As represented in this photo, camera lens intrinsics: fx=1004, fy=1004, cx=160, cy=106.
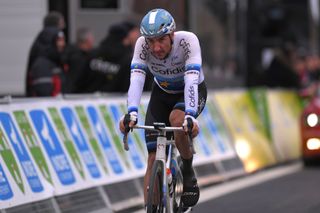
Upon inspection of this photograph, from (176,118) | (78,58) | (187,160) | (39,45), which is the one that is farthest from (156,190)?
(78,58)

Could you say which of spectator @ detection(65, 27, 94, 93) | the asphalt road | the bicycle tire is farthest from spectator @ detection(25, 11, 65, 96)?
the bicycle tire

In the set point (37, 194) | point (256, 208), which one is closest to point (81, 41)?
point (256, 208)

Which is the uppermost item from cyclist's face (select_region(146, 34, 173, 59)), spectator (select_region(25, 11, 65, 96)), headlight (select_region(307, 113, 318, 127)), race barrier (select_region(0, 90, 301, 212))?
cyclist's face (select_region(146, 34, 173, 59))

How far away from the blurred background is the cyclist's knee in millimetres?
6146

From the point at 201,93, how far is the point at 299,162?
31.7ft

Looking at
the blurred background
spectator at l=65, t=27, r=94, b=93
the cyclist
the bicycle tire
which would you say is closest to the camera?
the bicycle tire

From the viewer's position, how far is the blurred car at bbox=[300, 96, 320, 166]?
53.3ft

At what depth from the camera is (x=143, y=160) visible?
12250 mm

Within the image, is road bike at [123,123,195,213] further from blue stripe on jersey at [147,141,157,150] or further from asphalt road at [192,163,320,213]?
asphalt road at [192,163,320,213]

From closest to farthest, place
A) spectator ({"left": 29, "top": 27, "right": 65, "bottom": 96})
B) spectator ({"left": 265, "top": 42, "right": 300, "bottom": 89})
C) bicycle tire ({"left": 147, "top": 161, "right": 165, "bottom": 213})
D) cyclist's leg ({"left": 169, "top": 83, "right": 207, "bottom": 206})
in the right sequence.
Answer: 1. bicycle tire ({"left": 147, "top": 161, "right": 165, "bottom": 213})
2. cyclist's leg ({"left": 169, "top": 83, "right": 207, "bottom": 206})
3. spectator ({"left": 29, "top": 27, "right": 65, "bottom": 96})
4. spectator ({"left": 265, "top": 42, "right": 300, "bottom": 89})

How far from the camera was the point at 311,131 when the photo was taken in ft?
53.3

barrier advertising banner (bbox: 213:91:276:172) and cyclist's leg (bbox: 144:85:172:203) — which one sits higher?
cyclist's leg (bbox: 144:85:172:203)

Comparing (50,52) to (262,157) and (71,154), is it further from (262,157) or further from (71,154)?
(262,157)

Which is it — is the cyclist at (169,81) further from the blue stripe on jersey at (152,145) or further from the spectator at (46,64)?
the spectator at (46,64)
